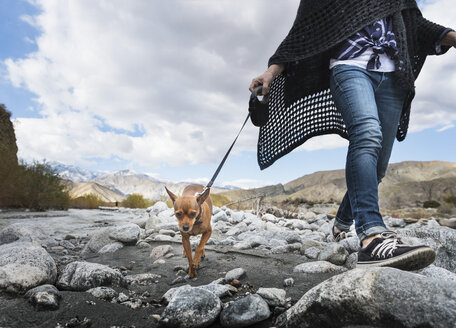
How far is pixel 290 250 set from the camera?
404 centimetres

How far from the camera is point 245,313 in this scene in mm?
1779

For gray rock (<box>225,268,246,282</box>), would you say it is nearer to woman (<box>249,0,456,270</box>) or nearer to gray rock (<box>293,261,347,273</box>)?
gray rock (<box>293,261,347,273</box>)

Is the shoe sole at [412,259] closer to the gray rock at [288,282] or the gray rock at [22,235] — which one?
the gray rock at [288,282]

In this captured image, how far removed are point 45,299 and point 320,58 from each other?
3.03 m

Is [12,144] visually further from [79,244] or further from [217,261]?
[217,261]

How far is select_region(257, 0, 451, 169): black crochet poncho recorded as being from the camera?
2.57 m

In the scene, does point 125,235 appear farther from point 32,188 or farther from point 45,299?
point 32,188

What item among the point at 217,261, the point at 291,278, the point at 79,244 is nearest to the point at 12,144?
the point at 79,244

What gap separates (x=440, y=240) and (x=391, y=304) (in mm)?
2664

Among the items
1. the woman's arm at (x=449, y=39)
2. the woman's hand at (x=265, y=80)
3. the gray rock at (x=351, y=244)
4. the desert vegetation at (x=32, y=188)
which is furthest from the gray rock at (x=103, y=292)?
the desert vegetation at (x=32, y=188)

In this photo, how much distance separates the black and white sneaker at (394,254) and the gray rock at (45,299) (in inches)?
82.3

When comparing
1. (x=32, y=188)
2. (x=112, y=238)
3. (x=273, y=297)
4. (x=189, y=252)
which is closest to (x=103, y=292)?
(x=189, y=252)

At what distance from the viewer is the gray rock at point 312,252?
3.65 meters

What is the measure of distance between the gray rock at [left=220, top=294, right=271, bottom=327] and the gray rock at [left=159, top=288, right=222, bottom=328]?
0.26ft
